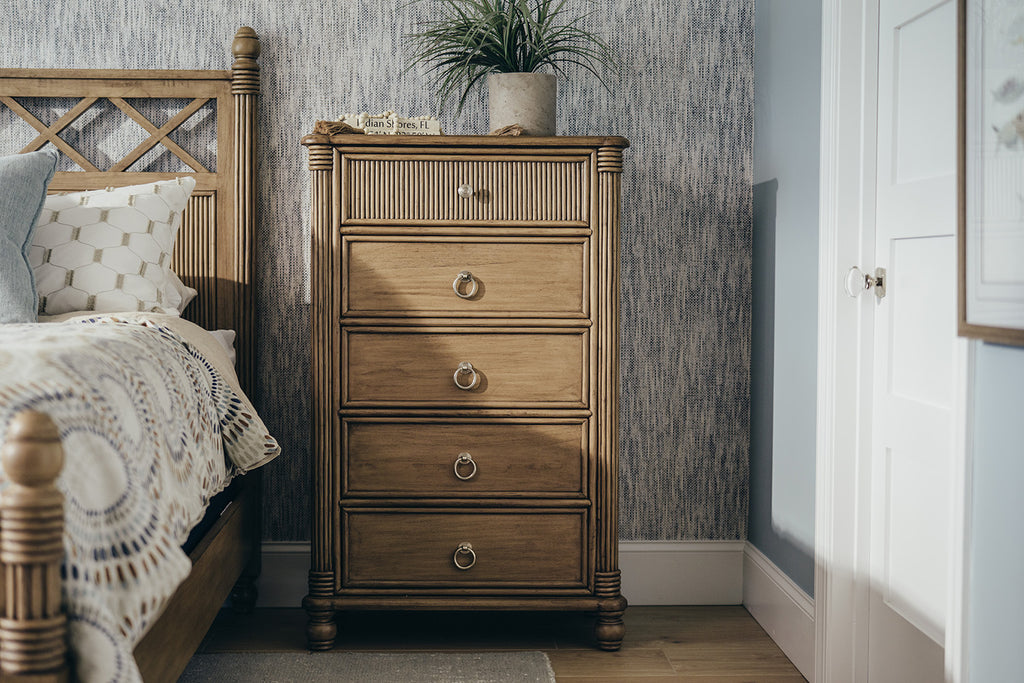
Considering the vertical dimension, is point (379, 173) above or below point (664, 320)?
above

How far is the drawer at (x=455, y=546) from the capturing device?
1903 millimetres

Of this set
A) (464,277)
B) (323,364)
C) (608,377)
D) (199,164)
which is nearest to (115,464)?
(323,364)

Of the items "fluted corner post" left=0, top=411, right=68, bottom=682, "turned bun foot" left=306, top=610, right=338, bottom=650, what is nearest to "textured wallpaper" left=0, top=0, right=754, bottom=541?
"turned bun foot" left=306, top=610, right=338, bottom=650

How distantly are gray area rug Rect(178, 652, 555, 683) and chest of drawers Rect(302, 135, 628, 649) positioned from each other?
118mm

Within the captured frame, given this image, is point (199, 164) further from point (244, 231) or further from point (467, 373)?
point (467, 373)

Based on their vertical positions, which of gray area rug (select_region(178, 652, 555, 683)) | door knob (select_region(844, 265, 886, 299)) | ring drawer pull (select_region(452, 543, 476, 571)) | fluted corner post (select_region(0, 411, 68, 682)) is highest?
door knob (select_region(844, 265, 886, 299))

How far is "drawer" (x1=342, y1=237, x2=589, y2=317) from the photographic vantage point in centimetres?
188

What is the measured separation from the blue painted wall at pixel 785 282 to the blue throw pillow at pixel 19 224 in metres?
1.59

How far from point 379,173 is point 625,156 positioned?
73 centimetres

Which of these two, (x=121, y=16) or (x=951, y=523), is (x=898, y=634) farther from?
(x=121, y=16)

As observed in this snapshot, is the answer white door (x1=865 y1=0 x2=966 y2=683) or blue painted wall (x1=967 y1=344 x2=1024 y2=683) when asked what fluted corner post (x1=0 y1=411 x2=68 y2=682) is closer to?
blue painted wall (x1=967 y1=344 x2=1024 y2=683)

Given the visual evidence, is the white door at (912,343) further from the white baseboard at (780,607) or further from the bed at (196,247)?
the bed at (196,247)

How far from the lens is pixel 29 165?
1.73 m

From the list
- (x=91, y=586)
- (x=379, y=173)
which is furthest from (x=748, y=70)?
(x=91, y=586)
